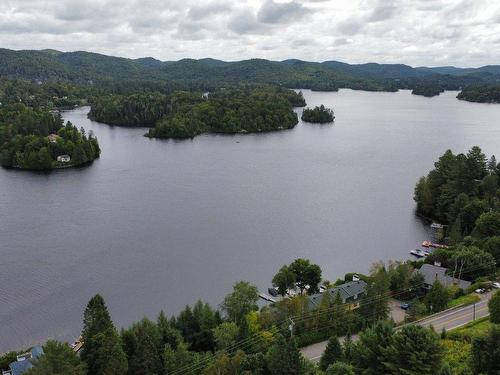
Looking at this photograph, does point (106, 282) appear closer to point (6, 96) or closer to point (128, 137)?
point (128, 137)

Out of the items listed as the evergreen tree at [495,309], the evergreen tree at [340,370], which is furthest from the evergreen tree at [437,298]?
the evergreen tree at [340,370]

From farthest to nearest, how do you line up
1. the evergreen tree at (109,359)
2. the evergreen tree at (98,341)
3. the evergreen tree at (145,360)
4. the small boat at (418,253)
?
the small boat at (418,253) < the evergreen tree at (145,360) < the evergreen tree at (98,341) < the evergreen tree at (109,359)

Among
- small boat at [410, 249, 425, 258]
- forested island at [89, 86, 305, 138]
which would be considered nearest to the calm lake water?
small boat at [410, 249, 425, 258]

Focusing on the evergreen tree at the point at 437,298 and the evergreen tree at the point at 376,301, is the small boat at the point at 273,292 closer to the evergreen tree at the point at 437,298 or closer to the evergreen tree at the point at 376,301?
the evergreen tree at the point at 376,301

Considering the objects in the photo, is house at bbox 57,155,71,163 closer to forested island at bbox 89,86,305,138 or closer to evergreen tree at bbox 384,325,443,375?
forested island at bbox 89,86,305,138

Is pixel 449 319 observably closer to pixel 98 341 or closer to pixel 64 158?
pixel 98 341

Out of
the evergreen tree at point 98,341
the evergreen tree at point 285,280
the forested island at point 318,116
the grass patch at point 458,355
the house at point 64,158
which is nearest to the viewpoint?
the grass patch at point 458,355

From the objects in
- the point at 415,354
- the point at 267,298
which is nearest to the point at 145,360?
the point at 415,354
